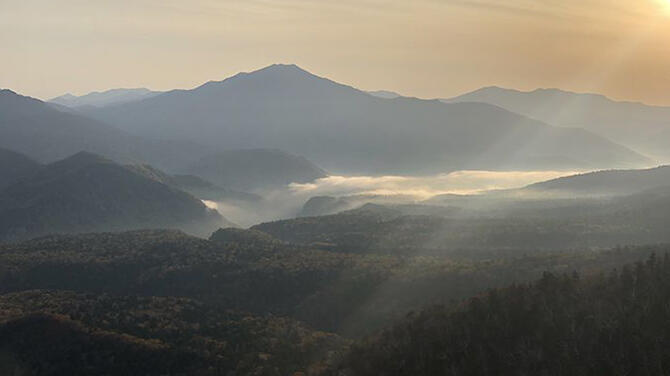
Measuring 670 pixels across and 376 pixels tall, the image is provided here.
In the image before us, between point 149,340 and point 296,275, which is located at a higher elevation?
point 296,275

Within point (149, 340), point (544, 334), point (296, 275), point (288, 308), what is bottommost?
point (288, 308)

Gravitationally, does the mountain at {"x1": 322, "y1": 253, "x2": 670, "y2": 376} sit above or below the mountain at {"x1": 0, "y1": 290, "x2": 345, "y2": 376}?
above

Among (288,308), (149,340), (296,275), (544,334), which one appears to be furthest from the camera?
(296,275)

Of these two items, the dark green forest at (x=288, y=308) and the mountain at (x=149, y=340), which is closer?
the dark green forest at (x=288, y=308)

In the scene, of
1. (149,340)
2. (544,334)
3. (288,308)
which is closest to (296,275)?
(288,308)

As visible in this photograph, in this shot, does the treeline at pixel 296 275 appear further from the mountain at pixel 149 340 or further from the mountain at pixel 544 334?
the mountain at pixel 149 340

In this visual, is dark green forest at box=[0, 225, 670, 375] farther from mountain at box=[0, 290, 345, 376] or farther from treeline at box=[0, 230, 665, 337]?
treeline at box=[0, 230, 665, 337]

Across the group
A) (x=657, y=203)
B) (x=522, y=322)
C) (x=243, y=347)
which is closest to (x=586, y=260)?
(x=522, y=322)

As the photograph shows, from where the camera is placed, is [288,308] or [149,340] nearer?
[149,340]

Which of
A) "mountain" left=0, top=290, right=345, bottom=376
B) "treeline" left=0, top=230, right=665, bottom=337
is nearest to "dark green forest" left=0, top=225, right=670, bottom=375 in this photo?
"mountain" left=0, top=290, right=345, bottom=376

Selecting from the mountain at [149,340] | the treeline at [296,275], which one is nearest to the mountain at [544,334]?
the mountain at [149,340]

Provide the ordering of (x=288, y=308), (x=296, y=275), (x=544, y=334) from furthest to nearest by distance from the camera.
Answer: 1. (x=296, y=275)
2. (x=288, y=308)
3. (x=544, y=334)

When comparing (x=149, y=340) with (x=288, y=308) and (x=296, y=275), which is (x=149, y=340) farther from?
(x=296, y=275)
